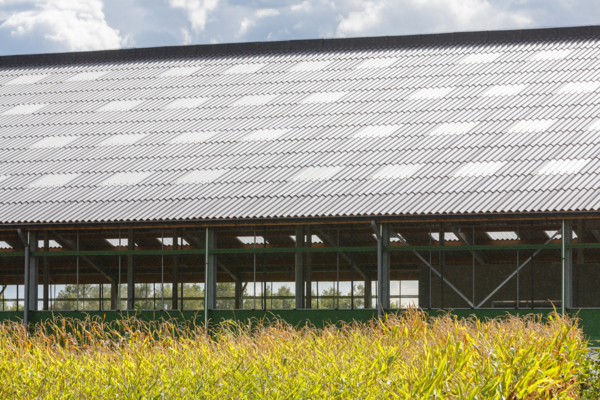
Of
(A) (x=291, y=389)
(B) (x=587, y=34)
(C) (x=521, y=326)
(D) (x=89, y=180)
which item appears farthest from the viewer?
(B) (x=587, y=34)

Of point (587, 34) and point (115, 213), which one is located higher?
point (587, 34)

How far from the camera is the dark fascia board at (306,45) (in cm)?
3638

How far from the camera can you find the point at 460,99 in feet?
103

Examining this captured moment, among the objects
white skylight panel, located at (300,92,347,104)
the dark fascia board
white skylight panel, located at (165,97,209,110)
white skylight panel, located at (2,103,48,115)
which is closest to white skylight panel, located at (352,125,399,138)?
white skylight panel, located at (300,92,347,104)

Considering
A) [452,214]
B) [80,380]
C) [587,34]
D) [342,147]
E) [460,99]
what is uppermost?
[587,34]

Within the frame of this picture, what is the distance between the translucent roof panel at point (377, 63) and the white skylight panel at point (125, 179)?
505 inches

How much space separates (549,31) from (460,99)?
325 inches

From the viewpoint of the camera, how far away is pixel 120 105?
34.6 meters

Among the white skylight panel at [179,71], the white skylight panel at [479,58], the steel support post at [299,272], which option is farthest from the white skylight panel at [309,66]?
the steel support post at [299,272]

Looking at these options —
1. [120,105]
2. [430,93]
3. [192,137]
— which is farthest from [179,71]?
[430,93]

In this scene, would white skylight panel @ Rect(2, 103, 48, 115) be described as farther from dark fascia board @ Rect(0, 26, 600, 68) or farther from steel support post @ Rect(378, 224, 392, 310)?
steel support post @ Rect(378, 224, 392, 310)

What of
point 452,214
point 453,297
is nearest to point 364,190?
point 452,214

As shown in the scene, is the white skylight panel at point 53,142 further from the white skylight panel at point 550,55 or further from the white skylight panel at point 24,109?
the white skylight panel at point 550,55

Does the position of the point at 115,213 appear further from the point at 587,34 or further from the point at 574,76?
the point at 587,34
